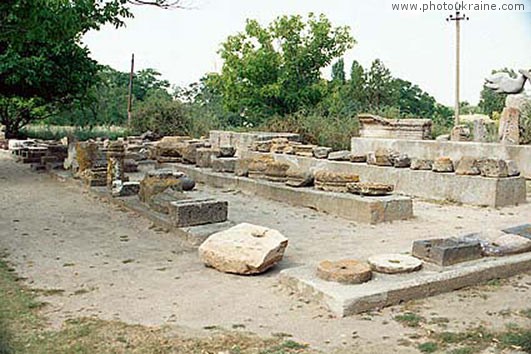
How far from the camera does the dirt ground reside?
4.16 m

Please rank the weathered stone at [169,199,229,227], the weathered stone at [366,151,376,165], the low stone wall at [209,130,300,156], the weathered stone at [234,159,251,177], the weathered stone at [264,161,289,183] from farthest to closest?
the low stone wall at [209,130,300,156]
the weathered stone at [234,159,251,177]
the weathered stone at [366,151,376,165]
the weathered stone at [264,161,289,183]
the weathered stone at [169,199,229,227]

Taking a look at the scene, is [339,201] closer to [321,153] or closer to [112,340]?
[321,153]

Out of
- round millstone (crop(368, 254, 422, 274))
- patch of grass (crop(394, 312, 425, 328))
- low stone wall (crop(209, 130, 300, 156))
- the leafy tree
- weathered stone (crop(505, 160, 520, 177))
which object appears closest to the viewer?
patch of grass (crop(394, 312, 425, 328))

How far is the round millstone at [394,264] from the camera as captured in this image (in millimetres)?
5016

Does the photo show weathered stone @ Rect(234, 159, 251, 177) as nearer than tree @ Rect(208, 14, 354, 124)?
Yes

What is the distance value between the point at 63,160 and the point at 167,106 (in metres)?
7.15

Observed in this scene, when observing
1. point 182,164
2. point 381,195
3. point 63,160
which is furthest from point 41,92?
point 381,195

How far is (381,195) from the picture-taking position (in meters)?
8.40

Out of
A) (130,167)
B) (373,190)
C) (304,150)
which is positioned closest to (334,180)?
(373,190)

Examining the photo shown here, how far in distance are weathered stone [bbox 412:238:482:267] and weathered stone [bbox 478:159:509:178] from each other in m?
3.72

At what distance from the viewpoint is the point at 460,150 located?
10656 mm

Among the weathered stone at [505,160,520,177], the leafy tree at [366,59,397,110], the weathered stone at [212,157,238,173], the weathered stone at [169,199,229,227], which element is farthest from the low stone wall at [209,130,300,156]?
the leafy tree at [366,59,397,110]

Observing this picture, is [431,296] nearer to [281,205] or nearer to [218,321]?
[218,321]

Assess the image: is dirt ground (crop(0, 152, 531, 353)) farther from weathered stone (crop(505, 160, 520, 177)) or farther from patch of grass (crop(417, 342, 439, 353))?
weathered stone (crop(505, 160, 520, 177))
